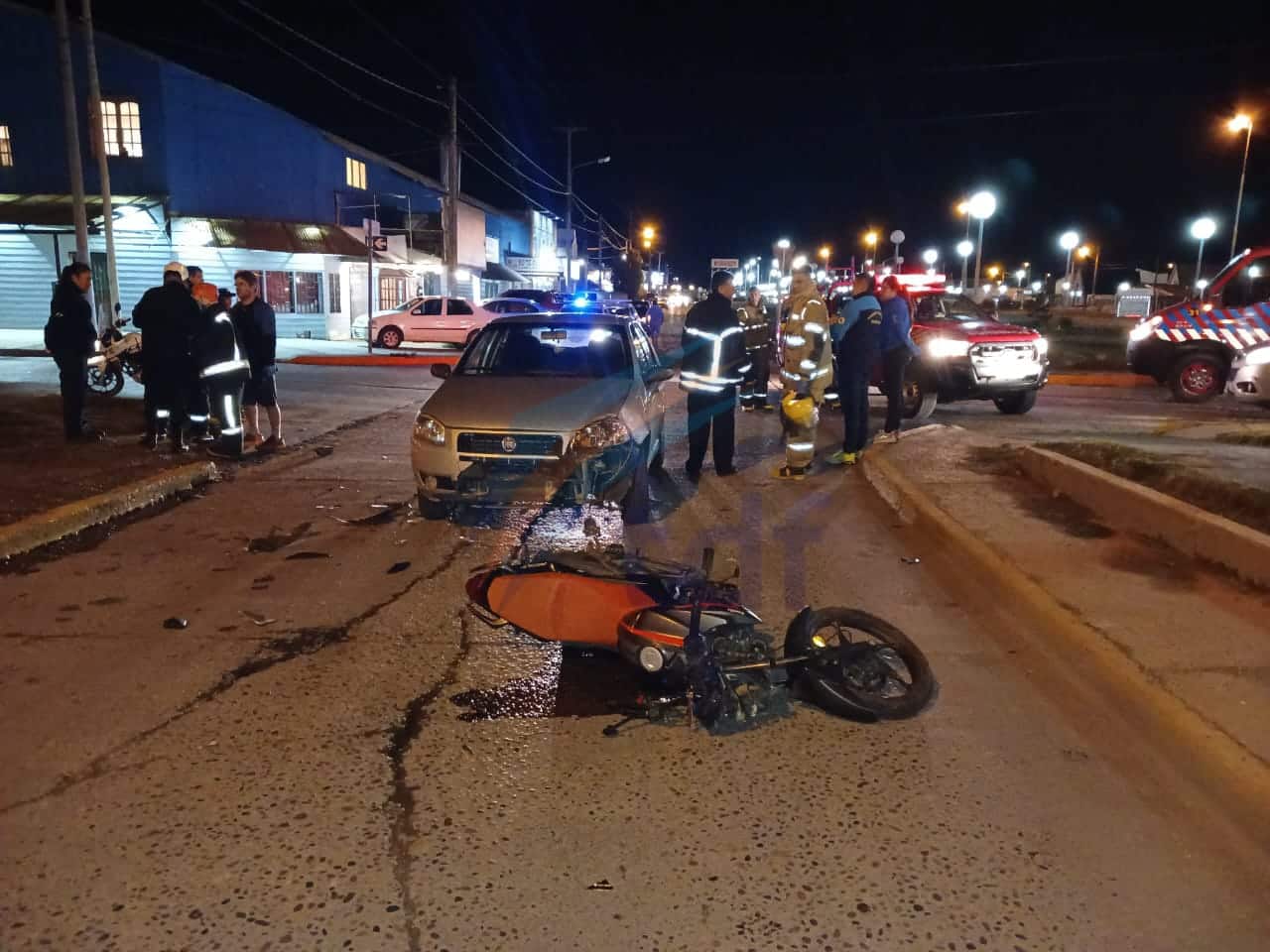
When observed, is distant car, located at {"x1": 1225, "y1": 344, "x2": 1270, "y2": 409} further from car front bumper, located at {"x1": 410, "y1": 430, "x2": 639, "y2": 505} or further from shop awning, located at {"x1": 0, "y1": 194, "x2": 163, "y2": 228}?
shop awning, located at {"x1": 0, "y1": 194, "x2": 163, "y2": 228}

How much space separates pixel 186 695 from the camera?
4.45 meters

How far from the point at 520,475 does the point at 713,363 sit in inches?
116

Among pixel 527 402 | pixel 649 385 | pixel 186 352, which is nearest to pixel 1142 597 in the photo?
pixel 649 385

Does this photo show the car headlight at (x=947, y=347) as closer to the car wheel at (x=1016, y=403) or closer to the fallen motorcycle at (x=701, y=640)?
the car wheel at (x=1016, y=403)

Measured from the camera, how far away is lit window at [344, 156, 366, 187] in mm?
32606

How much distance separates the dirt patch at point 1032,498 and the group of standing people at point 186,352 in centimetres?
734

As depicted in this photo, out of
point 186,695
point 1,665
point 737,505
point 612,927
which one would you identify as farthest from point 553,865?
point 737,505

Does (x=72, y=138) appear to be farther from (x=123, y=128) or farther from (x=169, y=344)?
(x=169, y=344)

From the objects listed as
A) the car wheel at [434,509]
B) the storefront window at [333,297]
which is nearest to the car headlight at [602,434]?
the car wheel at [434,509]

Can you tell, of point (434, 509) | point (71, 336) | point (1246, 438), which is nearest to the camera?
point (434, 509)

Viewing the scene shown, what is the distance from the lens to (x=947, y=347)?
13.4m

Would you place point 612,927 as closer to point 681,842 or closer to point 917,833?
point 681,842

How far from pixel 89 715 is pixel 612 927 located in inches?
105

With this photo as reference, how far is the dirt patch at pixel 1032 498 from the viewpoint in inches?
280
